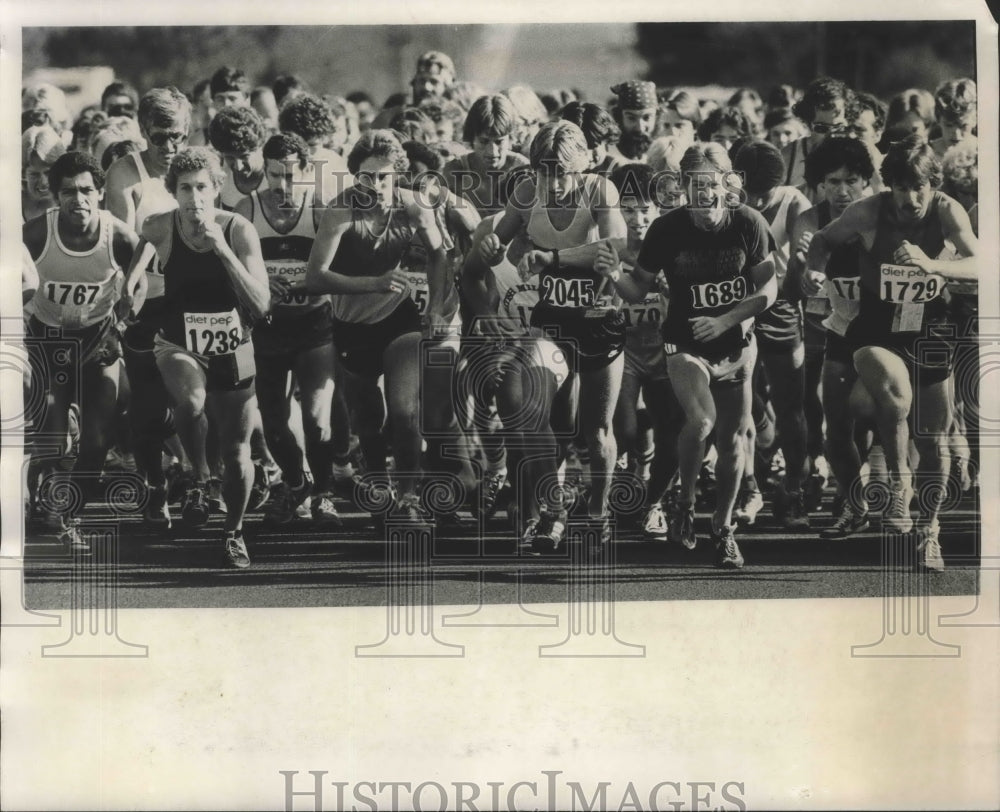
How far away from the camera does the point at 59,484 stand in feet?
14.1

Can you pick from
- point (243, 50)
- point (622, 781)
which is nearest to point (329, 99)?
point (243, 50)

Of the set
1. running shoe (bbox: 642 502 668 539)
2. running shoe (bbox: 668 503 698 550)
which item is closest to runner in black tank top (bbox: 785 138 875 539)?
running shoe (bbox: 668 503 698 550)

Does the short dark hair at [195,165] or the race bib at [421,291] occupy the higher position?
the short dark hair at [195,165]

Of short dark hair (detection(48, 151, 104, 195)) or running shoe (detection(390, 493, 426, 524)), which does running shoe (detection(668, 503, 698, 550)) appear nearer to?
running shoe (detection(390, 493, 426, 524))

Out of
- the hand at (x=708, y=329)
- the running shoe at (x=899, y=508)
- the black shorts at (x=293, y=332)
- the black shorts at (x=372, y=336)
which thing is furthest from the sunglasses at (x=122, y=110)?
the running shoe at (x=899, y=508)

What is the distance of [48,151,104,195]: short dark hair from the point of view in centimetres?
429

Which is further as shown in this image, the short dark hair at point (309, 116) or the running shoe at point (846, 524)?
the running shoe at point (846, 524)

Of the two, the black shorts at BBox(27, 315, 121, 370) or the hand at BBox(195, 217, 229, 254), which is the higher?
the hand at BBox(195, 217, 229, 254)

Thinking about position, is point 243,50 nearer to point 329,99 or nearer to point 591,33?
point 329,99

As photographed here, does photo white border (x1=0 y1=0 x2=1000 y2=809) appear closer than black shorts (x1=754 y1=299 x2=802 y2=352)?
Yes

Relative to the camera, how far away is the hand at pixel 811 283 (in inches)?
173

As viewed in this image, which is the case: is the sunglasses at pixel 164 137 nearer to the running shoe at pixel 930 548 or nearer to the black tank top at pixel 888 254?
the black tank top at pixel 888 254

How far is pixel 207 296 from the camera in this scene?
4312 millimetres

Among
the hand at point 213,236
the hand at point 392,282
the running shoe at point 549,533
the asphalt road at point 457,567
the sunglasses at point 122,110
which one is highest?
the sunglasses at point 122,110
